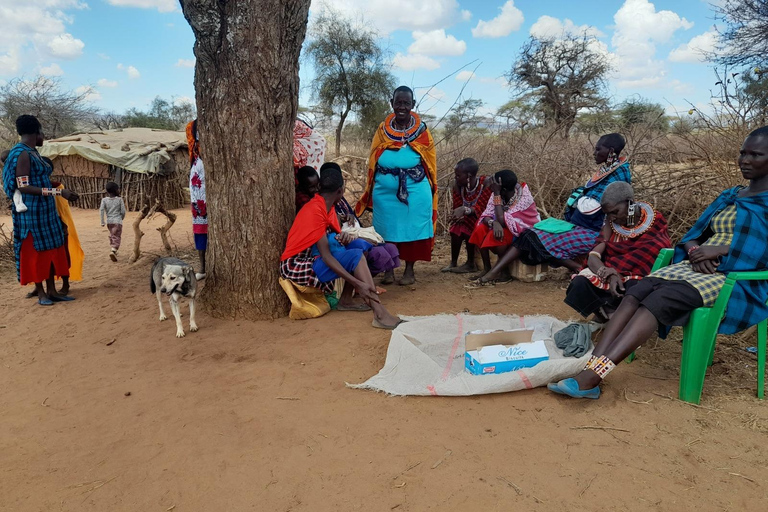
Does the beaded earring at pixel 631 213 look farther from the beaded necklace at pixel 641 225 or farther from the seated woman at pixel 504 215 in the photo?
the seated woman at pixel 504 215

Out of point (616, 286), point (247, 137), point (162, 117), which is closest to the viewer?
point (616, 286)

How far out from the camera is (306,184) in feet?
14.3

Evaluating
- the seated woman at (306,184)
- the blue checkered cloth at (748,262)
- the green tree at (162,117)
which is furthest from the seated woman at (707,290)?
the green tree at (162,117)

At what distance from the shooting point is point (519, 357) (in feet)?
9.70

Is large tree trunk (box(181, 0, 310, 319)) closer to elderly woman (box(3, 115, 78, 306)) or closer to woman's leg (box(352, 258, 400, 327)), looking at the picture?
woman's leg (box(352, 258, 400, 327))

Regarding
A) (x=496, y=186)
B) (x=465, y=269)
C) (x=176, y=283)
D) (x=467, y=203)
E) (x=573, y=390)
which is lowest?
(x=573, y=390)

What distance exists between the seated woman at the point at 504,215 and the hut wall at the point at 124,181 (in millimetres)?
8932

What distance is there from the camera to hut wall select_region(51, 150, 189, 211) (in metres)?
12.0

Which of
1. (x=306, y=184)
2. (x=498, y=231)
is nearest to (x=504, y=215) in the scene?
(x=498, y=231)

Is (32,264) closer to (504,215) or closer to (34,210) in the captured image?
(34,210)

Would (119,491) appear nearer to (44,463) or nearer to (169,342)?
(44,463)

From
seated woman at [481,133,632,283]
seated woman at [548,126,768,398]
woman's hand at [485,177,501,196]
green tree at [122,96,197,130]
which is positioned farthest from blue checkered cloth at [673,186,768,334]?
green tree at [122,96,197,130]

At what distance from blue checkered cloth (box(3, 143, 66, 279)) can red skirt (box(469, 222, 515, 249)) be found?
405cm

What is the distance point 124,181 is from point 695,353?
40.6 ft
